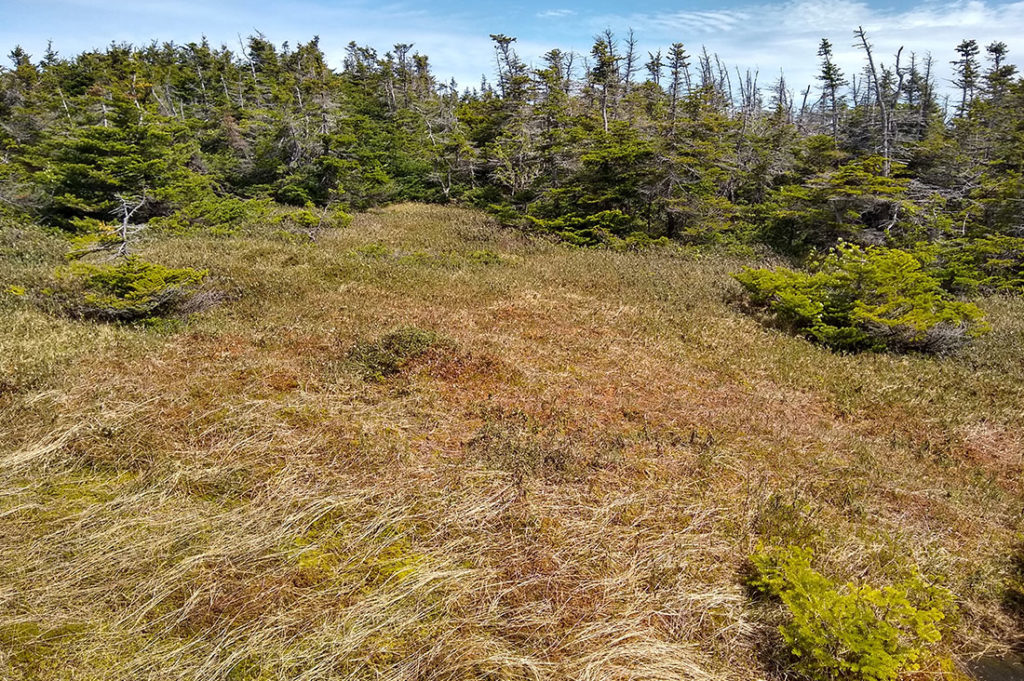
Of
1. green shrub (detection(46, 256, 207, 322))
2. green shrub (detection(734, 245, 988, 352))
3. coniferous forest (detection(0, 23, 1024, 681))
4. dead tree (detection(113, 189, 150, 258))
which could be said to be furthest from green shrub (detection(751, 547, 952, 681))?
dead tree (detection(113, 189, 150, 258))

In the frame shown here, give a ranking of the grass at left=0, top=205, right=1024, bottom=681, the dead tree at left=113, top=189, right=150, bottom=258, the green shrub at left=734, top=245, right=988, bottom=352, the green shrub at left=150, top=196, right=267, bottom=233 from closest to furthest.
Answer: the grass at left=0, top=205, right=1024, bottom=681 → the green shrub at left=734, top=245, right=988, bottom=352 → the dead tree at left=113, top=189, right=150, bottom=258 → the green shrub at left=150, top=196, right=267, bottom=233

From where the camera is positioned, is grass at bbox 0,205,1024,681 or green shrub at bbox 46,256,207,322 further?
green shrub at bbox 46,256,207,322

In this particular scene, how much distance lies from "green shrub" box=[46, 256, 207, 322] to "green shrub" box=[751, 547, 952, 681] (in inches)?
394

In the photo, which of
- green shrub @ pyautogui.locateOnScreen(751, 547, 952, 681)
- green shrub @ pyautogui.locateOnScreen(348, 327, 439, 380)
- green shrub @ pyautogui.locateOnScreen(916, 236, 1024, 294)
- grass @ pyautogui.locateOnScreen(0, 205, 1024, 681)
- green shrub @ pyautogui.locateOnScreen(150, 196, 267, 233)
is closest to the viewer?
green shrub @ pyautogui.locateOnScreen(751, 547, 952, 681)

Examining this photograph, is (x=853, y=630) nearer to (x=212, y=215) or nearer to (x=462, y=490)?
(x=462, y=490)

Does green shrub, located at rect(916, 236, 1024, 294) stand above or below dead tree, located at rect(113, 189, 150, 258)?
below

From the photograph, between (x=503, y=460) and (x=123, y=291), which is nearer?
(x=503, y=460)

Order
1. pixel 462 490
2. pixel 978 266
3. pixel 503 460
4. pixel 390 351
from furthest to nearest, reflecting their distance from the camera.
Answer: pixel 978 266
pixel 390 351
pixel 503 460
pixel 462 490

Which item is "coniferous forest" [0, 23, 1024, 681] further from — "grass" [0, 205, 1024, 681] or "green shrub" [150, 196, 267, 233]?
"green shrub" [150, 196, 267, 233]

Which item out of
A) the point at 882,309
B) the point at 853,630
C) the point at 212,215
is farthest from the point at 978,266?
the point at 212,215

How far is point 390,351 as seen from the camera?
24.9ft

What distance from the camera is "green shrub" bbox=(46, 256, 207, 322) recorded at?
8203 millimetres

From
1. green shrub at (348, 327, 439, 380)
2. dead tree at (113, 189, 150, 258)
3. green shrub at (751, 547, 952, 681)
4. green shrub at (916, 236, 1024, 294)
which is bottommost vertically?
green shrub at (751, 547, 952, 681)

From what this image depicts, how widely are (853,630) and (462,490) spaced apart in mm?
3184
